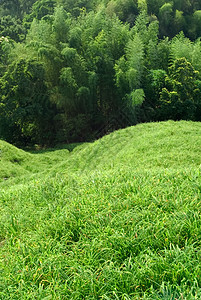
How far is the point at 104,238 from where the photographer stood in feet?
7.02

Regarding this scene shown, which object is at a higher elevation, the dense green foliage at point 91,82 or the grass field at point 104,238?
the dense green foliage at point 91,82

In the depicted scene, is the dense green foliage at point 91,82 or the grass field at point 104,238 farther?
the dense green foliage at point 91,82

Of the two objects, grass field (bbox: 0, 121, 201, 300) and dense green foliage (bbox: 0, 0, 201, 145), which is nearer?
grass field (bbox: 0, 121, 201, 300)

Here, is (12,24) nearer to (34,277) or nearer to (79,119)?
(79,119)

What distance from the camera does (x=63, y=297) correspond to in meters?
1.73

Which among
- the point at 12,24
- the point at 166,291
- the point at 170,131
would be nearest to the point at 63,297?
the point at 166,291

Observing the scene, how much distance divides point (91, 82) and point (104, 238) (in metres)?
14.0

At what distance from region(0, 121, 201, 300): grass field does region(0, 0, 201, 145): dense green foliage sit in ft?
37.9

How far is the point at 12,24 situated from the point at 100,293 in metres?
29.1

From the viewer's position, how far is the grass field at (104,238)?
1.73 metres

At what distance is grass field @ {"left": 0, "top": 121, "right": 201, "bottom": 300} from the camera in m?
1.73

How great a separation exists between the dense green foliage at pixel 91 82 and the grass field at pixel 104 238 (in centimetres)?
1156

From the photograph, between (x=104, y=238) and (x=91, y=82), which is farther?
(x=91, y=82)

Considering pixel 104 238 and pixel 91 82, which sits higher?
pixel 91 82
